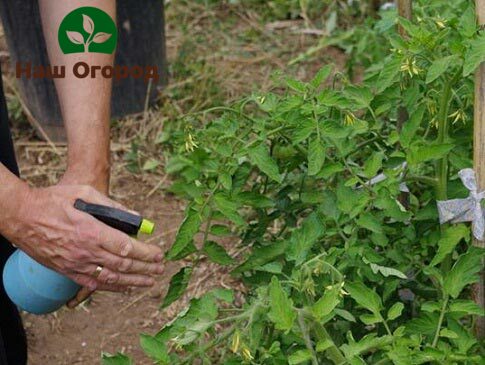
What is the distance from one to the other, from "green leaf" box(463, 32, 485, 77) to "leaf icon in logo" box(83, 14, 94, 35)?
2.81 ft

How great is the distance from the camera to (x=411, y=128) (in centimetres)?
166

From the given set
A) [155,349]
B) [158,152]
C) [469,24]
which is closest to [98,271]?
[155,349]

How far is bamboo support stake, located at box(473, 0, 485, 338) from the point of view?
5.33 feet

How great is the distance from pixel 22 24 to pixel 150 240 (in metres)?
0.96

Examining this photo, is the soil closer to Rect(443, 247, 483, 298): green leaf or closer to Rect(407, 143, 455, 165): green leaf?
Rect(407, 143, 455, 165): green leaf

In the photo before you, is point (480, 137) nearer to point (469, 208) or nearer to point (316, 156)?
point (469, 208)

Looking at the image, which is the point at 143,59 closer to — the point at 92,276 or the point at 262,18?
the point at 262,18

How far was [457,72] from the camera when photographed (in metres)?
1.62

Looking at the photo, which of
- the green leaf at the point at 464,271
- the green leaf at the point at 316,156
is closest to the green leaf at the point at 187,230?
the green leaf at the point at 316,156

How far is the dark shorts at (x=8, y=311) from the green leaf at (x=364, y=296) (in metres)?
Result: 0.85

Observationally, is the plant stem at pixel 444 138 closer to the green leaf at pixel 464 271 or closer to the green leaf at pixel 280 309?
the green leaf at pixel 464 271

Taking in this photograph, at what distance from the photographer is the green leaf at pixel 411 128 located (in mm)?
1649

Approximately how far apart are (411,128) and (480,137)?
122mm

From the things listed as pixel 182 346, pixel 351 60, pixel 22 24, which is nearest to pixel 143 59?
pixel 22 24
